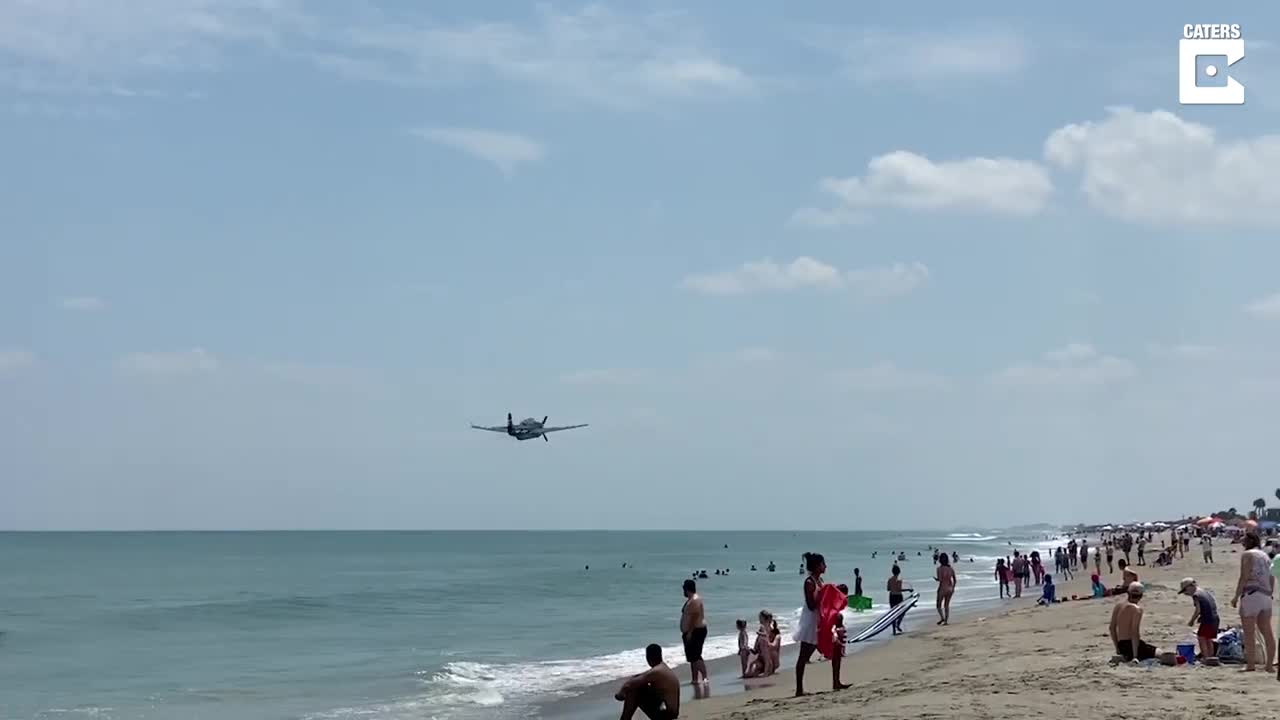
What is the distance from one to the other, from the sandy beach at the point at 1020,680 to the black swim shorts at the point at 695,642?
2.28 ft

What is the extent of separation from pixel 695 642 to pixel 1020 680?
4402 mm

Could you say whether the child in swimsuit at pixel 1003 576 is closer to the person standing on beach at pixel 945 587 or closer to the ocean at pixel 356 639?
the ocean at pixel 356 639

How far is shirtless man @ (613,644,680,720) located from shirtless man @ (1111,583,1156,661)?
5.45 metres

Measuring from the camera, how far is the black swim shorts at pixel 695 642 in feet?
52.3

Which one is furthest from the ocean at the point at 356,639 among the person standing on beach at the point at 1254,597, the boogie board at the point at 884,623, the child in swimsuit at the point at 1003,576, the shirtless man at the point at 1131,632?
the person standing on beach at the point at 1254,597

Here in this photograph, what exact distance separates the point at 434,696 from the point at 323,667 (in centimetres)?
924

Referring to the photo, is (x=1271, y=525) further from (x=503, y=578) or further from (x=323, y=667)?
(x=323, y=667)

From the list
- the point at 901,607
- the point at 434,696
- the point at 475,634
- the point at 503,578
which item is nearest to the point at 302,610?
the point at 475,634

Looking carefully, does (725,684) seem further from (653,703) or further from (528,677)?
(653,703)

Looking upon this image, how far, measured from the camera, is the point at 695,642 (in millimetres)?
16141

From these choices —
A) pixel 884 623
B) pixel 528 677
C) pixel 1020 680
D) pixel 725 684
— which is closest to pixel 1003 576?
pixel 884 623

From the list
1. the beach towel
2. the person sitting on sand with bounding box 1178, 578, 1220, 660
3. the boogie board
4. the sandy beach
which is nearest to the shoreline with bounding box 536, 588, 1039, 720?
the sandy beach

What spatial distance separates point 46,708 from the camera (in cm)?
2564

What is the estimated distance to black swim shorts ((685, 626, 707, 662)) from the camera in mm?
15953
